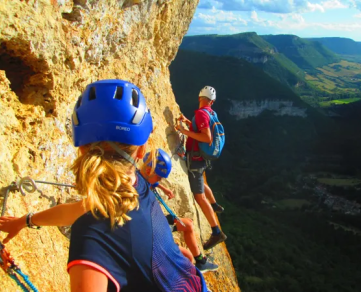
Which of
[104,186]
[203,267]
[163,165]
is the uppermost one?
[104,186]

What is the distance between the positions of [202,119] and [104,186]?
3.66 metres

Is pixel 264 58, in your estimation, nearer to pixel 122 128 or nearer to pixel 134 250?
pixel 122 128

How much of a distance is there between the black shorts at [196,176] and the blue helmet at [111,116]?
361cm

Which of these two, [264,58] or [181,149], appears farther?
[264,58]

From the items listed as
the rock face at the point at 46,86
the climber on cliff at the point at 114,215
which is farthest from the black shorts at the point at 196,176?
the climber on cliff at the point at 114,215

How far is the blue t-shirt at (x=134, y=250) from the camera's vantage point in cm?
152

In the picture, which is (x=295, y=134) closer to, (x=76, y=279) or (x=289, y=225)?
(x=289, y=225)

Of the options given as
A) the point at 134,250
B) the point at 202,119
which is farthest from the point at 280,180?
the point at 134,250

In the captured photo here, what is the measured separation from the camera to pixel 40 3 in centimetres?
322

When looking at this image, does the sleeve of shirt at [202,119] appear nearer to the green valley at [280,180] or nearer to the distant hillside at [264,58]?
the green valley at [280,180]

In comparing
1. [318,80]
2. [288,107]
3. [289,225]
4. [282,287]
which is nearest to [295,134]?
[288,107]

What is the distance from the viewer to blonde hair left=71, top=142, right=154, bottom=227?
156 centimetres

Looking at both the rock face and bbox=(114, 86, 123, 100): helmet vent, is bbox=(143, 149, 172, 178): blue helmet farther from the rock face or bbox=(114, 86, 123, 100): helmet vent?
bbox=(114, 86, 123, 100): helmet vent

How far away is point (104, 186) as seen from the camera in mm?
1614
